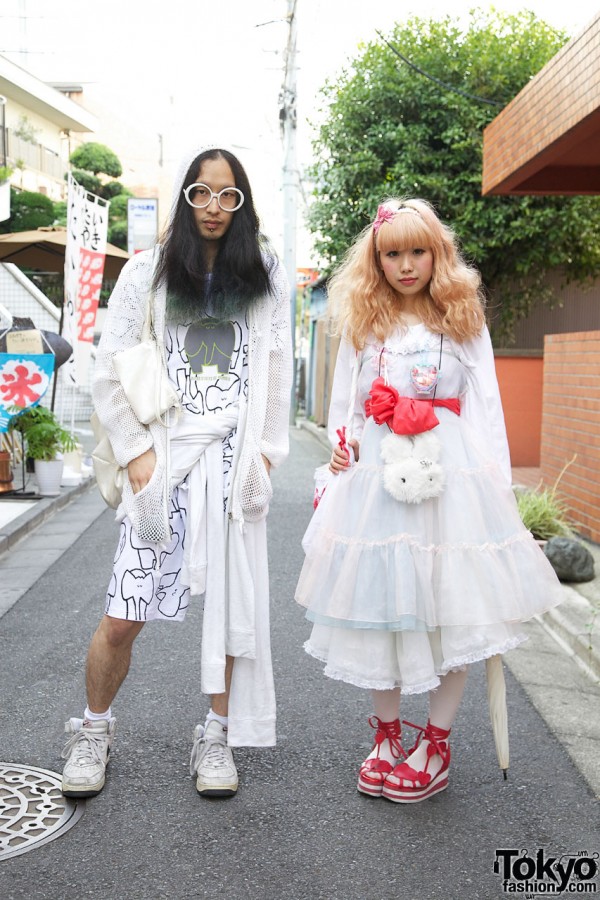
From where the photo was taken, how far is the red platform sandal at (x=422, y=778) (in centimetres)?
318

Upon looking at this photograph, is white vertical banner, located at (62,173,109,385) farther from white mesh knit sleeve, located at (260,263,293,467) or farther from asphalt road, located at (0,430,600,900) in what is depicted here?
white mesh knit sleeve, located at (260,263,293,467)

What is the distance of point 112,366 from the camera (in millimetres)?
3172

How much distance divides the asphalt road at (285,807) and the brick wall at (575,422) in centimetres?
357

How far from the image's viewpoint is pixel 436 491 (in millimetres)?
3092

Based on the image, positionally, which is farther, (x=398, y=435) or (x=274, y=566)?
(x=274, y=566)

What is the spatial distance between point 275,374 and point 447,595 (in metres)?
0.91

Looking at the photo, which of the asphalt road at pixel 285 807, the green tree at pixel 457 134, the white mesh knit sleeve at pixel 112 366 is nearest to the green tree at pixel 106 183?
the green tree at pixel 457 134

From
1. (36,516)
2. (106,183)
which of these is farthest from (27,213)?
(36,516)

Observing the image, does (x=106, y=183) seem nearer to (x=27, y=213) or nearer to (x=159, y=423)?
(x=27, y=213)

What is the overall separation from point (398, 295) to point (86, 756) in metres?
1.84

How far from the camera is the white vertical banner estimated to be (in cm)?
1090

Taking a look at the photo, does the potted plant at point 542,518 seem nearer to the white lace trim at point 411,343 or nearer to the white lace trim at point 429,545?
the white lace trim at point 429,545

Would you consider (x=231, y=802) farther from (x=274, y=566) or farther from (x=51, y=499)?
(x=51, y=499)

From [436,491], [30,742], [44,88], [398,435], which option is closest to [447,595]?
[436,491]
